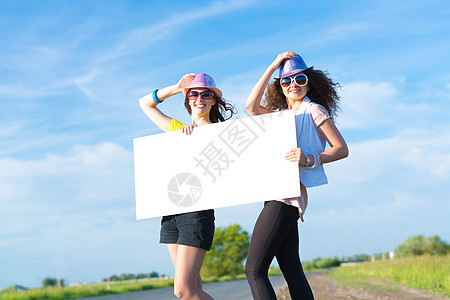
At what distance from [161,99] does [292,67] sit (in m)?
1.21

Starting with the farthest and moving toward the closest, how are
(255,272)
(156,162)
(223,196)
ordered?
(156,162), (223,196), (255,272)

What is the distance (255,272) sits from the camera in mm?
3629

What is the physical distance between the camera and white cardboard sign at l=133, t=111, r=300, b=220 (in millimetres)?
3840

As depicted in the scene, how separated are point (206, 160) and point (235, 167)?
245 millimetres

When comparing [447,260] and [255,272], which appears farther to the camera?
[447,260]

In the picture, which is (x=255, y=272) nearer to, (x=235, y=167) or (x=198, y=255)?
(x=198, y=255)

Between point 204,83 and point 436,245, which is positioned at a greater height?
point 204,83

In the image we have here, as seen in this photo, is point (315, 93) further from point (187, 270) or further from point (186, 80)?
point (187, 270)

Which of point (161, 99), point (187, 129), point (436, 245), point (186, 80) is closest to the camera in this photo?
point (187, 129)

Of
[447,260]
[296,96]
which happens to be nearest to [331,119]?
[296,96]

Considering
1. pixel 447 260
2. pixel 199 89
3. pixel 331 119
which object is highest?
pixel 199 89

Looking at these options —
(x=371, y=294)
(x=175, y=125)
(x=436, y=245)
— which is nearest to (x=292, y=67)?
(x=175, y=125)

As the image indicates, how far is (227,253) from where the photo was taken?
40.9m

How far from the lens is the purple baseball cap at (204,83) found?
4.14m
